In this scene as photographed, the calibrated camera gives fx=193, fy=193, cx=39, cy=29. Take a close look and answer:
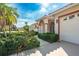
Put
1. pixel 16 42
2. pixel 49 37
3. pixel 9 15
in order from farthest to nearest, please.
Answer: pixel 49 37 → pixel 16 42 → pixel 9 15

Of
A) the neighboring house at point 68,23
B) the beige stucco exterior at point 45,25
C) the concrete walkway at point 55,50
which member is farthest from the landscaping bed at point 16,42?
the neighboring house at point 68,23

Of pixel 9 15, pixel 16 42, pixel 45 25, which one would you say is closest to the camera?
pixel 9 15

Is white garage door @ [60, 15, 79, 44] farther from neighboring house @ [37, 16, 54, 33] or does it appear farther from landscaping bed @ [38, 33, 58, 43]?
neighboring house @ [37, 16, 54, 33]

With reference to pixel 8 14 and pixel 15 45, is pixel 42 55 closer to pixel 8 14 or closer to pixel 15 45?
pixel 15 45

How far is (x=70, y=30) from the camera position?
24.7 ft

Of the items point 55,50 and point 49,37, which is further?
point 49,37

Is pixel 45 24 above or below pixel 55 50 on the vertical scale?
above

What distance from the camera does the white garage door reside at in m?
7.33

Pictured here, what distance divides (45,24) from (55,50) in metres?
1.15

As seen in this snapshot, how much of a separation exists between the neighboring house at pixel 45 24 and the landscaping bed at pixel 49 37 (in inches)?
6.1

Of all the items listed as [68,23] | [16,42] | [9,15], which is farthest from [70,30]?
[9,15]

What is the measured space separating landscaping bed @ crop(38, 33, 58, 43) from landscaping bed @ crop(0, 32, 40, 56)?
261mm

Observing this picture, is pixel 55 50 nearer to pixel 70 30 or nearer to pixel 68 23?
pixel 70 30

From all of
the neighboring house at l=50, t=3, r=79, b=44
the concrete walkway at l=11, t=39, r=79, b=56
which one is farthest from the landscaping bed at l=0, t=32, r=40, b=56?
the neighboring house at l=50, t=3, r=79, b=44
